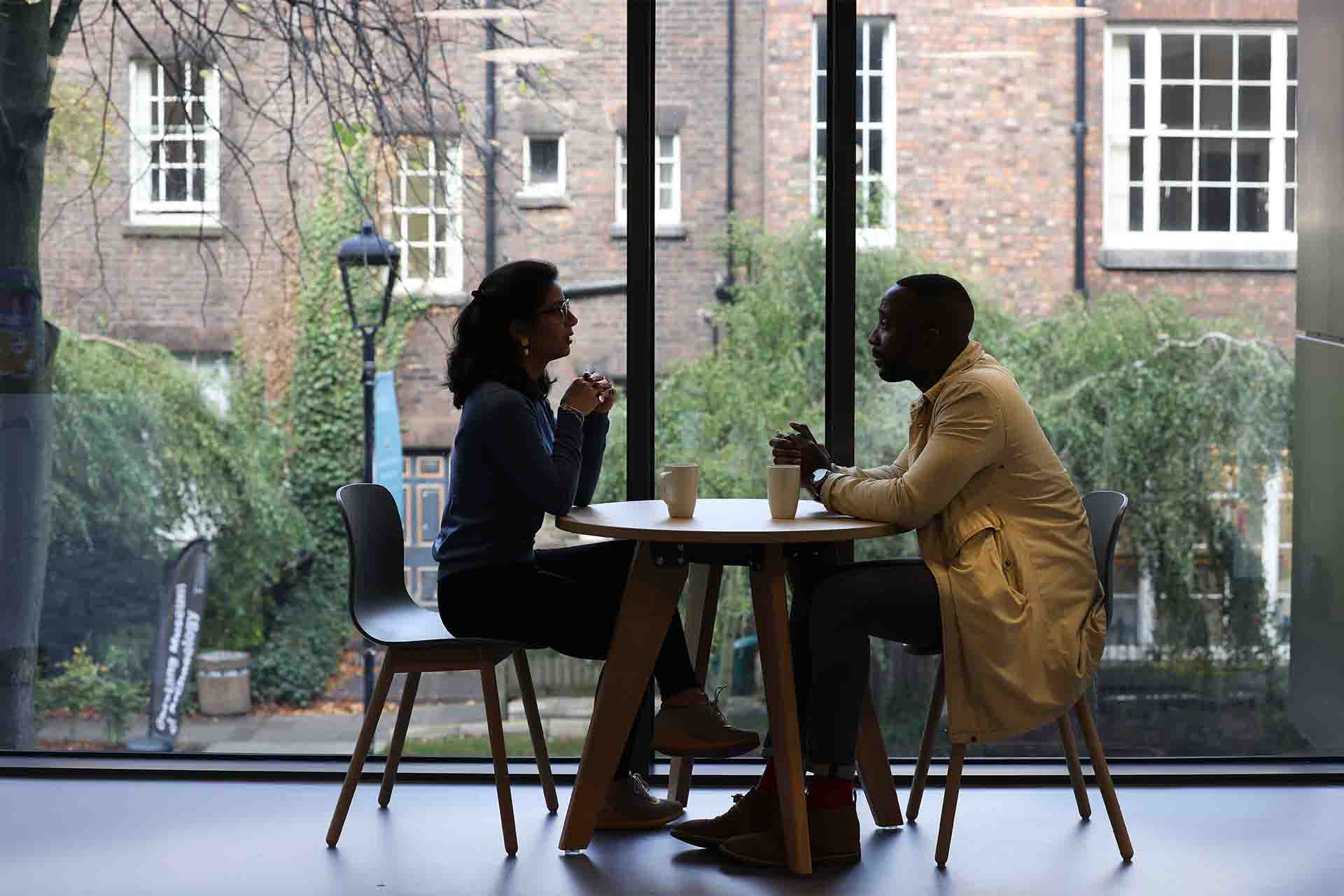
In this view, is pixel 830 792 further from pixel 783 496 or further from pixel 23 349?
pixel 23 349

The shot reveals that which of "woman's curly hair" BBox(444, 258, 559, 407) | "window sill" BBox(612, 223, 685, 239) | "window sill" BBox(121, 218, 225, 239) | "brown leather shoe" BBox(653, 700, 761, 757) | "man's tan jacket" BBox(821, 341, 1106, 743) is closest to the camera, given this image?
"man's tan jacket" BBox(821, 341, 1106, 743)

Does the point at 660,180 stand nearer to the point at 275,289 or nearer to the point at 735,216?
the point at 735,216

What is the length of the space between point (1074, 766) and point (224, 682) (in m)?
2.42

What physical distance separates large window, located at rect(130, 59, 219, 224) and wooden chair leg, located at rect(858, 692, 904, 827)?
96.3 inches

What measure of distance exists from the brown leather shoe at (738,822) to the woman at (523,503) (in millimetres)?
142

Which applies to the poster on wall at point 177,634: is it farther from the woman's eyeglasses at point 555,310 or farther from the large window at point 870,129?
the large window at point 870,129

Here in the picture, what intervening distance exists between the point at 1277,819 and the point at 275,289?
3.08m

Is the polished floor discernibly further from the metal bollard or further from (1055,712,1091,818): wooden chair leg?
the metal bollard

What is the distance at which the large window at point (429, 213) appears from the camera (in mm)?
4051

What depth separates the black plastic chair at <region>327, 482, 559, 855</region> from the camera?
113 inches

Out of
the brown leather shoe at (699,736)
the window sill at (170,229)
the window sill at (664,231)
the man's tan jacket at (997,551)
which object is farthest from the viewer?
the window sill at (170,229)

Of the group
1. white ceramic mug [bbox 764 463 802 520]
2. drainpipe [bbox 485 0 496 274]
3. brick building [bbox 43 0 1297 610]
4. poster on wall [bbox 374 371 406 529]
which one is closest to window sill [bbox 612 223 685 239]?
brick building [bbox 43 0 1297 610]

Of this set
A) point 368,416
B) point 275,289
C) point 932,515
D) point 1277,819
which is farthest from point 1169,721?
point 275,289

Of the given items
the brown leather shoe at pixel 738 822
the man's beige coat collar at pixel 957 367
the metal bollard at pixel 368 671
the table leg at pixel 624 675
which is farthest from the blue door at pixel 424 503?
the man's beige coat collar at pixel 957 367
